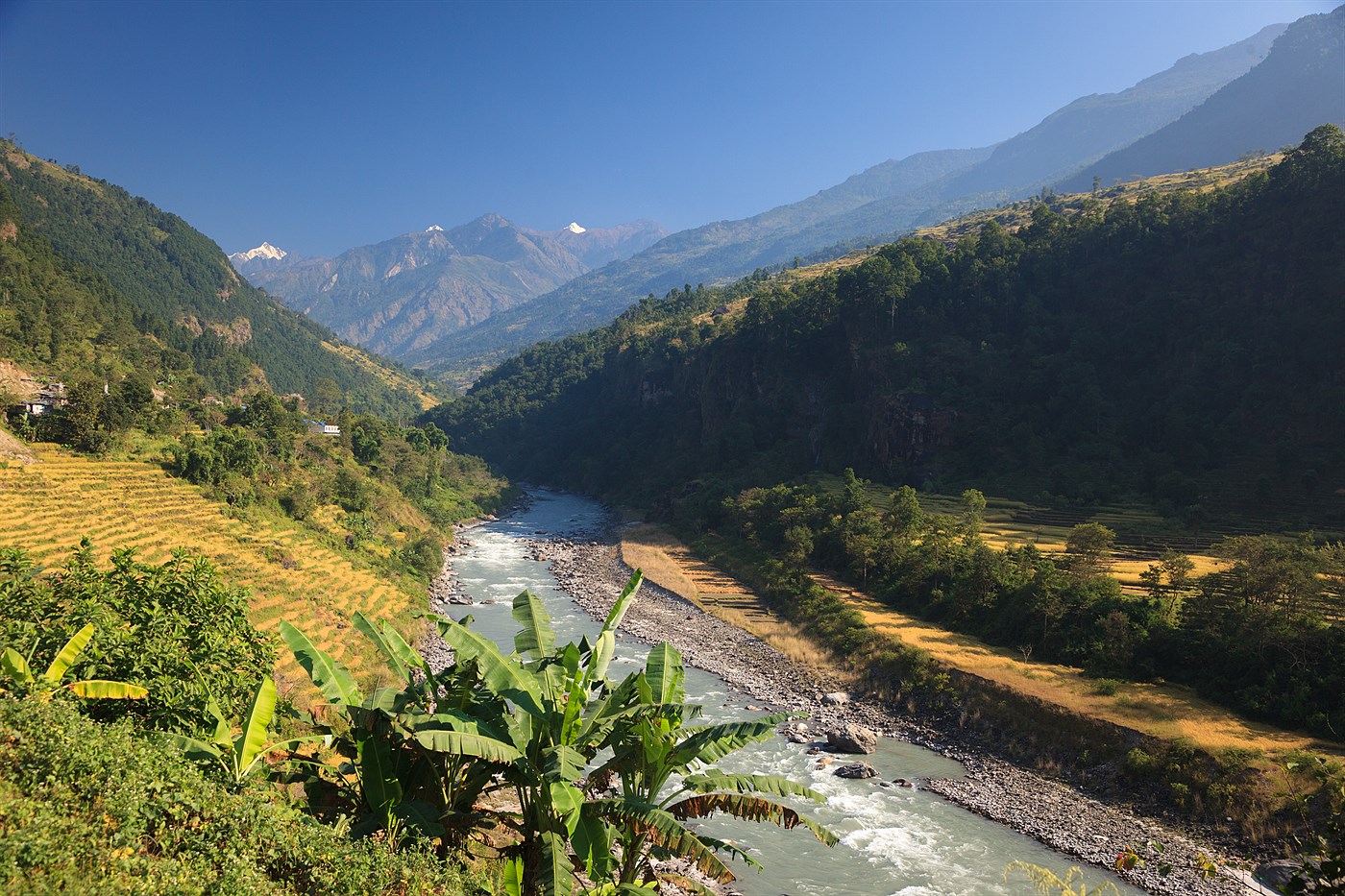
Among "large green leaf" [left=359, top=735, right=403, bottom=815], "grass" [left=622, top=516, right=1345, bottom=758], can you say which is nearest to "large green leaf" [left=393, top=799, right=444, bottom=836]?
"large green leaf" [left=359, top=735, right=403, bottom=815]

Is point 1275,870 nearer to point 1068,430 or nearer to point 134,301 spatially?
point 1068,430

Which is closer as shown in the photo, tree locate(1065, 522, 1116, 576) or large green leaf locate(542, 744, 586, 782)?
large green leaf locate(542, 744, 586, 782)

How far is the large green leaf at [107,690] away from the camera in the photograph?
8180mm

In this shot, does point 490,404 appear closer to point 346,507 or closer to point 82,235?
point 82,235

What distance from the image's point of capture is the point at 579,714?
31.6 ft

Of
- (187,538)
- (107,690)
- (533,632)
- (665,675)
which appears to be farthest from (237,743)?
(187,538)

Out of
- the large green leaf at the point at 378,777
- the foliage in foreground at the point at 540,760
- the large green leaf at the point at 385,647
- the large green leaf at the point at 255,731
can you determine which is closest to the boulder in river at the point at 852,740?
the foliage in foreground at the point at 540,760

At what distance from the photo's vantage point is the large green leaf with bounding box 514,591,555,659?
10797mm

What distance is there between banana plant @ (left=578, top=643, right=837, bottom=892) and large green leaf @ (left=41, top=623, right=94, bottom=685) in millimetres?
6800

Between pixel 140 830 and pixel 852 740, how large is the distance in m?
21.5

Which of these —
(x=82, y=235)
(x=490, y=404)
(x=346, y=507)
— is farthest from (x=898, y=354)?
(x=82, y=235)

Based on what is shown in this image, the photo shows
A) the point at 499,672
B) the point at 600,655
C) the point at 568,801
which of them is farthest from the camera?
the point at 600,655

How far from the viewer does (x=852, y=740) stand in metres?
23.3

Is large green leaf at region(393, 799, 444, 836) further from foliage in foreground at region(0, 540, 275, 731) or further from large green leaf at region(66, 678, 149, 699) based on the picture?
large green leaf at region(66, 678, 149, 699)
